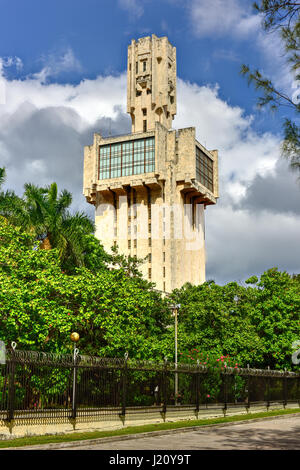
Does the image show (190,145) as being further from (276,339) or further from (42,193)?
(42,193)

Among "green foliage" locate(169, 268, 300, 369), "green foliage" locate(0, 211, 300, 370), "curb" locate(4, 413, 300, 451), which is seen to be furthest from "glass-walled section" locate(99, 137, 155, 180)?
"curb" locate(4, 413, 300, 451)

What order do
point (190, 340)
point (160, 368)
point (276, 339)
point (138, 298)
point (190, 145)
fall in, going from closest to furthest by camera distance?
1. point (160, 368)
2. point (138, 298)
3. point (190, 340)
4. point (276, 339)
5. point (190, 145)

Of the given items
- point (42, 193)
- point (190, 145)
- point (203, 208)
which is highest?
point (190, 145)

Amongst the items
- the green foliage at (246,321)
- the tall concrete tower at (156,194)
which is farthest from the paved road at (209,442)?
the tall concrete tower at (156,194)

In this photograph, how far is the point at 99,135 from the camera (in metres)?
77.8

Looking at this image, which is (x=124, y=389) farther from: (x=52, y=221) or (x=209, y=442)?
(x=52, y=221)

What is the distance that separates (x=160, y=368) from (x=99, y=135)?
60.4 m

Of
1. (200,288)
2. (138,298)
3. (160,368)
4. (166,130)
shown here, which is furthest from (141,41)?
(160,368)

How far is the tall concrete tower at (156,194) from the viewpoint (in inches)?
2874

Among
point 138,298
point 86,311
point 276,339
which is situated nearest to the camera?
point 86,311

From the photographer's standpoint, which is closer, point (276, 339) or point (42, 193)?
point (42, 193)

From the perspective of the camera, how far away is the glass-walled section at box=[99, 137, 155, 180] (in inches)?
2889

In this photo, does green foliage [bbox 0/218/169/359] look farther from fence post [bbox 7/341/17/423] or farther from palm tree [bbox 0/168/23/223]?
fence post [bbox 7/341/17/423]

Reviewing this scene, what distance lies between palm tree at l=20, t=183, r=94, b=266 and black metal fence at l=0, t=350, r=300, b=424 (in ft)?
31.2
